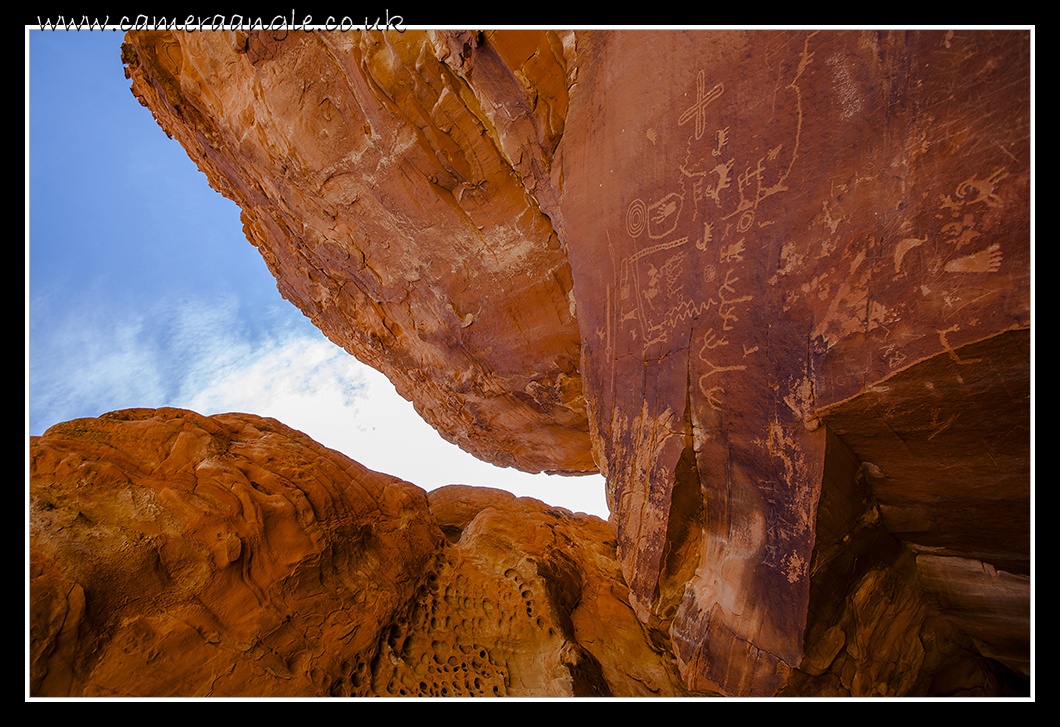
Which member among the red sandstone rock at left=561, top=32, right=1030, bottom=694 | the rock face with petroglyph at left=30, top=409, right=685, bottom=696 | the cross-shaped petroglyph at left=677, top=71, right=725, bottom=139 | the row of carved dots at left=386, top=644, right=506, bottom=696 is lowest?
the row of carved dots at left=386, top=644, right=506, bottom=696

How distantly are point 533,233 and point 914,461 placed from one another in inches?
137

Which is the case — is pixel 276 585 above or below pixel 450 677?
above

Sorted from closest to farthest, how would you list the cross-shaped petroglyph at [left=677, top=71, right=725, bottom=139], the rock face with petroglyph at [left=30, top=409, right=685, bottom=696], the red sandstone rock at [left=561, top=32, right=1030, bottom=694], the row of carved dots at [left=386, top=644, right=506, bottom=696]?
the red sandstone rock at [left=561, top=32, right=1030, bottom=694] < the cross-shaped petroglyph at [left=677, top=71, right=725, bottom=139] < the rock face with petroglyph at [left=30, top=409, right=685, bottom=696] < the row of carved dots at [left=386, top=644, right=506, bottom=696]

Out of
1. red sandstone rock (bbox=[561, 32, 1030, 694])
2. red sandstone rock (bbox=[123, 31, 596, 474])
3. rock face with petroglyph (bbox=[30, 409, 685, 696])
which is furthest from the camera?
red sandstone rock (bbox=[123, 31, 596, 474])

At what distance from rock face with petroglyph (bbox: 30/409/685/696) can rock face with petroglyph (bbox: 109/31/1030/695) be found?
1.09 meters

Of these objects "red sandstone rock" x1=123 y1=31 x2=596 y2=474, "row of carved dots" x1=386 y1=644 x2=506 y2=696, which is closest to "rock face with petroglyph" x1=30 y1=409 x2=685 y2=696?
"row of carved dots" x1=386 y1=644 x2=506 y2=696

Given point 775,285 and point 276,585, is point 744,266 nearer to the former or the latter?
point 775,285

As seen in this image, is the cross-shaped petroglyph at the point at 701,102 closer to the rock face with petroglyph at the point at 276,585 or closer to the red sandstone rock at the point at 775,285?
the red sandstone rock at the point at 775,285

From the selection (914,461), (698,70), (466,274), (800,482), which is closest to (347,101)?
(466,274)

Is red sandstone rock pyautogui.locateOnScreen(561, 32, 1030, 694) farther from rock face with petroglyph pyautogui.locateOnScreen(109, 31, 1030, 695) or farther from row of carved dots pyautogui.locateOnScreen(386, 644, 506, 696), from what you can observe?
row of carved dots pyautogui.locateOnScreen(386, 644, 506, 696)

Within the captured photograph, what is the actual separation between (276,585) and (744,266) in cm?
412

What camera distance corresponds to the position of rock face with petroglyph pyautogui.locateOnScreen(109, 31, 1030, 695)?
6.21 feet

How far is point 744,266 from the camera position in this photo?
8.45ft

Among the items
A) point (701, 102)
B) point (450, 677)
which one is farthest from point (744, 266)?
point (450, 677)
